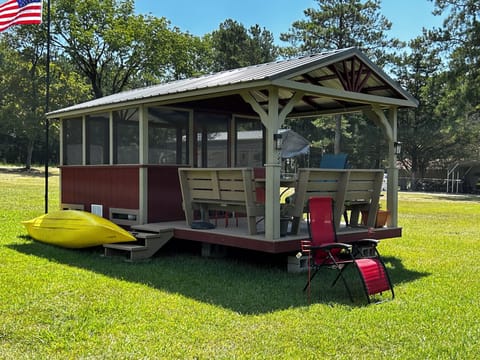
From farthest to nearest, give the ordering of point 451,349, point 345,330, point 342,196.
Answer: point 342,196, point 345,330, point 451,349

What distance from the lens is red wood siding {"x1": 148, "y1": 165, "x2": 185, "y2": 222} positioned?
8.96 metres

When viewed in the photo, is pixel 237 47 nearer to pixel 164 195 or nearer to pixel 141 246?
pixel 164 195

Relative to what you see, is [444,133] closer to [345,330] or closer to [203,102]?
[203,102]

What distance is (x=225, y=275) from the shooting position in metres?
6.95

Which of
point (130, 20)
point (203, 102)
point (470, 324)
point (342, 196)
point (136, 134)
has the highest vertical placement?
point (130, 20)

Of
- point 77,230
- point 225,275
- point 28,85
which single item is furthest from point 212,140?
point 28,85

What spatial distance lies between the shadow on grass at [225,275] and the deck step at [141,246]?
15cm

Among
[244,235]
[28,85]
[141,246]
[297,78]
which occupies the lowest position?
[141,246]

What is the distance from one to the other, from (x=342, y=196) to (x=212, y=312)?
10.5 feet

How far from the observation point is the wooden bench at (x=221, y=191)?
23.4 feet

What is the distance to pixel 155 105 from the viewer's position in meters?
8.81

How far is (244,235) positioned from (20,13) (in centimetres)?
753

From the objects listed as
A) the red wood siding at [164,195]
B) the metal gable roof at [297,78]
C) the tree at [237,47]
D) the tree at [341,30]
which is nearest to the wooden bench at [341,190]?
the metal gable roof at [297,78]

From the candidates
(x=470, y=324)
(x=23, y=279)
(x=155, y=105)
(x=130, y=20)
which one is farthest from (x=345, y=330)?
(x=130, y=20)
